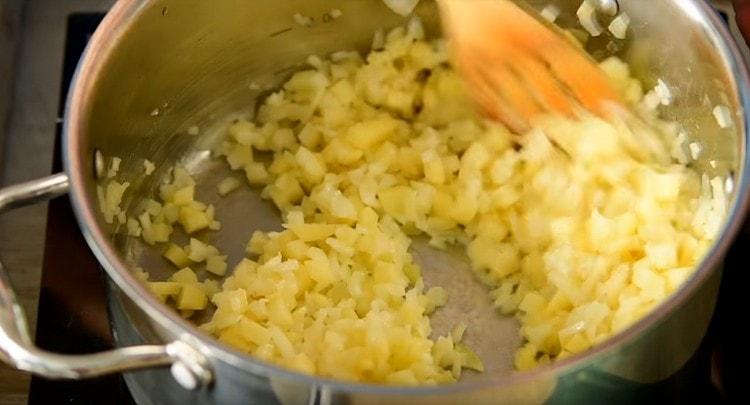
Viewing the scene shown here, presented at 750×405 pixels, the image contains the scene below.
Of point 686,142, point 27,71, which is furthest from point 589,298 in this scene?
point 27,71

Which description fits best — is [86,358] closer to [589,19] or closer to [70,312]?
[70,312]

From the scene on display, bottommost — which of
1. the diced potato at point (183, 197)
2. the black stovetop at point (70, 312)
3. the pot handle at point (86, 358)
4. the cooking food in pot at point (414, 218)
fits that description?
the black stovetop at point (70, 312)

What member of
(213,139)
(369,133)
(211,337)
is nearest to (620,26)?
(369,133)

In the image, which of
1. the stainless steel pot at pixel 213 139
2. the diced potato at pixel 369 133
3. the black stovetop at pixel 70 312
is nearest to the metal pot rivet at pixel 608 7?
the stainless steel pot at pixel 213 139

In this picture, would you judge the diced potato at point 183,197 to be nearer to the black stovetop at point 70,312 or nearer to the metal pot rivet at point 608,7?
the black stovetop at point 70,312

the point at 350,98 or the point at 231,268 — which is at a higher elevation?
the point at 350,98

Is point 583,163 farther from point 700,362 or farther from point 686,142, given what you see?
point 700,362

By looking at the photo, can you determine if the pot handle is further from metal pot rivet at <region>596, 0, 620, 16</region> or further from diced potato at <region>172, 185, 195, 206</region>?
metal pot rivet at <region>596, 0, 620, 16</region>
